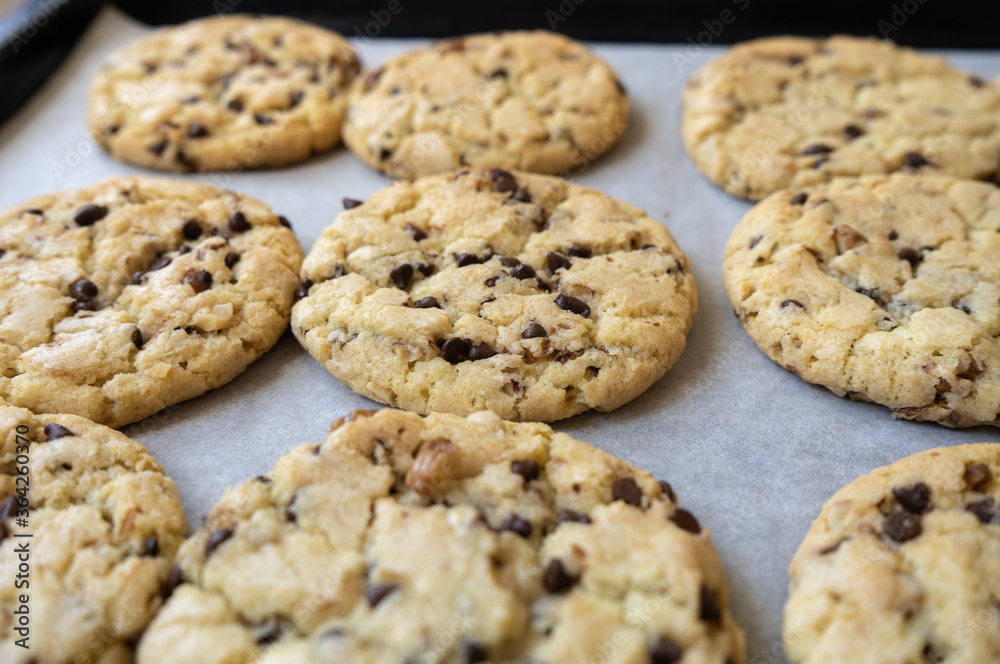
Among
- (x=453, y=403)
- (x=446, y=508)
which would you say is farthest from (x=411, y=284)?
(x=446, y=508)

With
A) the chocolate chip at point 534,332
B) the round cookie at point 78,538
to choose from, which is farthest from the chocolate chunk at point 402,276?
the round cookie at point 78,538

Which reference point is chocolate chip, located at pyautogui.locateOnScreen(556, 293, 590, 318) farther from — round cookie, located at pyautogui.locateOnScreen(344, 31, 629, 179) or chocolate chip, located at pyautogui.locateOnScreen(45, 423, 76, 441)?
chocolate chip, located at pyautogui.locateOnScreen(45, 423, 76, 441)

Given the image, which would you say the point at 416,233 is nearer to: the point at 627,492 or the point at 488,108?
the point at 488,108

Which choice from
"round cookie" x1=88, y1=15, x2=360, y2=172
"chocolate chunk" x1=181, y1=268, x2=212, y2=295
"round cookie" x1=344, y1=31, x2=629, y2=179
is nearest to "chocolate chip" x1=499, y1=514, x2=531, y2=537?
"chocolate chunk" x1=181, y1=268, x2=212, y2=295

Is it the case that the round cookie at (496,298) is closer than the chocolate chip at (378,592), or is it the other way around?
the chocolate chip at (378,592)

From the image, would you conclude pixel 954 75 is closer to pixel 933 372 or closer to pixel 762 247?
pixel 762 247

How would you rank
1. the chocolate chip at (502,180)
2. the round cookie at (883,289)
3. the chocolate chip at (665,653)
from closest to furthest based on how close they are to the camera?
the chocolate chip at (665,653) → the round cookie at (883,289) → the chocolate chip at (502,180)

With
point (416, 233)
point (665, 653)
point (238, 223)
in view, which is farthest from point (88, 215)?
point (665, 653)

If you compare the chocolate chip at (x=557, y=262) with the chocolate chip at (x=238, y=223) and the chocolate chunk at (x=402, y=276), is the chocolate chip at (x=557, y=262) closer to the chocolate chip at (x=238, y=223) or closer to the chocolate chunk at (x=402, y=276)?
the chocolate chunk at (x=402, y=276)
